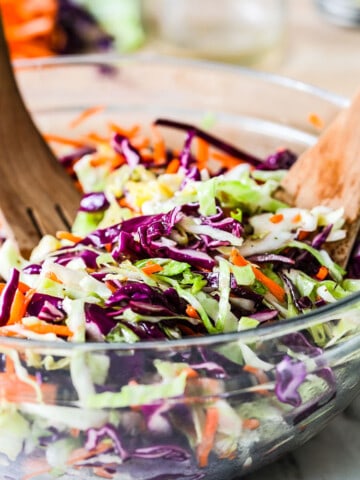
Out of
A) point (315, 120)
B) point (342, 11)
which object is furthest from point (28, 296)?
point (342, 11)

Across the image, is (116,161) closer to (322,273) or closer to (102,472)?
(322,273)

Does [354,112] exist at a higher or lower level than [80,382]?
higher

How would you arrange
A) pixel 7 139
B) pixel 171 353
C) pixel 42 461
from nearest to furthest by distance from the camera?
1. pixel 171 353
2. pixel 42 461
3. pixel 7 139

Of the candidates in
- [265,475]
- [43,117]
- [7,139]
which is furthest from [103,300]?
[43,117]

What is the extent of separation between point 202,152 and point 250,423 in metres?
0.89

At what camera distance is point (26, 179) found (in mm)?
1809

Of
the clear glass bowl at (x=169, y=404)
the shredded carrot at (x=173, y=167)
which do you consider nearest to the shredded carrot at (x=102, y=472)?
the clear glass bowl at (x=169, y=404)

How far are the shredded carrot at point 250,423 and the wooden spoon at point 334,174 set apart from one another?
520 millimetres

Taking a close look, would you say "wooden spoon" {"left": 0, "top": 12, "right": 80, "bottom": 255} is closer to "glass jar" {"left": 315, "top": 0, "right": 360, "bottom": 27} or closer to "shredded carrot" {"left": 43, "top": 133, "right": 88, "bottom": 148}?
"shredded carrot" {"left": 43, "top": 133, "right": 88, "bottom": 148}

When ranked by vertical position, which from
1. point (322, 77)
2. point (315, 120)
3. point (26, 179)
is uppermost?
point (315, 120)

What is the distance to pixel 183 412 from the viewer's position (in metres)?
1.13

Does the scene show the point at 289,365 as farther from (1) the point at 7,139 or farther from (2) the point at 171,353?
(1) the point at 7,139

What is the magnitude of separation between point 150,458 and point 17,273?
15.4 inches

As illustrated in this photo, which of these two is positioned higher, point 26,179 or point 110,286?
point 110,286
